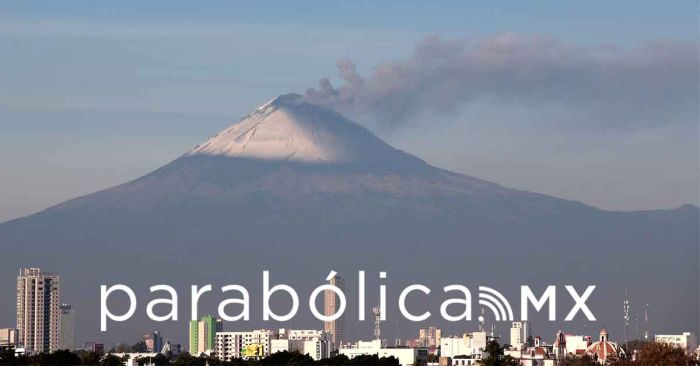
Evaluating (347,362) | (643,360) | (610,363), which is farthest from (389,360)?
(643,360)

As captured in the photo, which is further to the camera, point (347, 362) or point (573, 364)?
point (573, 364)

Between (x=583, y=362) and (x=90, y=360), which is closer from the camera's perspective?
(x=90, y=360)

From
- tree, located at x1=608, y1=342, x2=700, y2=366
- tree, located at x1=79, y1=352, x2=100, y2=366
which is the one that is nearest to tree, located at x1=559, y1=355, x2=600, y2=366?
tree, located at x1=608, y1=342, x2=700, y2=366

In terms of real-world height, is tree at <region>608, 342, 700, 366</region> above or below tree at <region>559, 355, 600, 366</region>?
above

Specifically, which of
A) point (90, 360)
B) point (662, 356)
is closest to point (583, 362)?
point (662, 356)

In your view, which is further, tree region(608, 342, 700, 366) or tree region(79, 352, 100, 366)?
tree region(79, 352, 100, 366)

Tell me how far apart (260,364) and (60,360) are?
18.2 m

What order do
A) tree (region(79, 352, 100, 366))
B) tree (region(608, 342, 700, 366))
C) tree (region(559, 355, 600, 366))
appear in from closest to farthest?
tree (region(608, 342, 700, 366)) → tree (region(79, 352, 100, 366)) → tree (region(559, 355, 600, 366))

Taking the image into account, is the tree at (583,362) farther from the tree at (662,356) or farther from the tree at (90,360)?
the tree at (90,360)

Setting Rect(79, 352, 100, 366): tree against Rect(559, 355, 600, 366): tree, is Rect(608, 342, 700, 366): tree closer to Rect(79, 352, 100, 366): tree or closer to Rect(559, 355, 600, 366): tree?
Rect(79, 352, 100, 366): tree

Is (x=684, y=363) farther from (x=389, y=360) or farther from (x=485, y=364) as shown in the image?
(x=389, y=360)

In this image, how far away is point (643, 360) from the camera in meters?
123

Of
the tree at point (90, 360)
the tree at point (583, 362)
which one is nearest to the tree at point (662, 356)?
the tree at point (90, 360)

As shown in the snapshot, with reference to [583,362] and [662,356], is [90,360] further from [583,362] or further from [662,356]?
[583,362]
